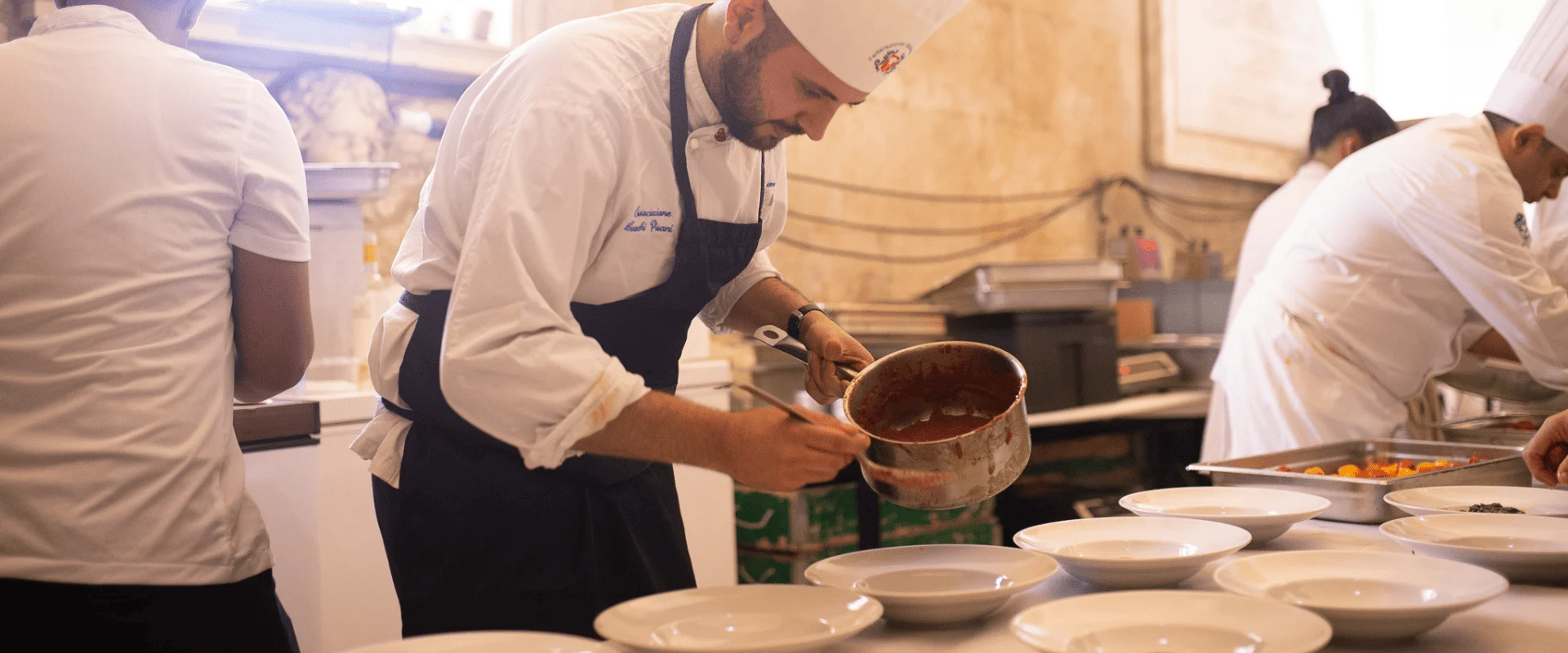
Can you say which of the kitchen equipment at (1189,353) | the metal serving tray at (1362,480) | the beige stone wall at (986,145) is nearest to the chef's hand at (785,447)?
the metal serving tray at (1362,480)

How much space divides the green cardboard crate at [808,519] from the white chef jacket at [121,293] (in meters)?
1.79

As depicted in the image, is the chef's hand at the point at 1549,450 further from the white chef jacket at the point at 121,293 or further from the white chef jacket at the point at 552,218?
the white chef jacket at the point at 121,293

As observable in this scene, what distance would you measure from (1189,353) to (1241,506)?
3.35 metres

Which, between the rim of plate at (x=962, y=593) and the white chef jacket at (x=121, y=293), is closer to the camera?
the rim of plate at (x=962, y=593)

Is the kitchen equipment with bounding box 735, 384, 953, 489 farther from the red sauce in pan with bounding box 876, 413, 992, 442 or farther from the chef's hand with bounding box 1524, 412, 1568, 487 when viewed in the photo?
the chef's hand with bounding box 1524, 412, 1568, 487

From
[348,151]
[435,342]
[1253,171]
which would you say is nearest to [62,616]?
[435,342]

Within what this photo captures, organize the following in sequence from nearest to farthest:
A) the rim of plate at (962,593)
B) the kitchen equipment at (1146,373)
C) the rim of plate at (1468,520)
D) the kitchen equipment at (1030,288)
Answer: the rim of plate at (962,593), the rim of plate at (1468,520), the kitchen equipment at (1030,288), the kitchen equipment at (1146,373)

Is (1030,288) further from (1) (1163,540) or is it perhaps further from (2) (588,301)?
(2) (588,301)

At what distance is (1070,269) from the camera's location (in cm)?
383

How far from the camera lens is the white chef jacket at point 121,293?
145 cm

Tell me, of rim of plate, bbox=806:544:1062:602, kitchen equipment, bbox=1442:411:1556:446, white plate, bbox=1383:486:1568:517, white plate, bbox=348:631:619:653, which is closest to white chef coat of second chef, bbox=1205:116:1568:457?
kitchen equipment, bbox=1442:411:1556:446

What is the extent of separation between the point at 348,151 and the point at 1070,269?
2370mm

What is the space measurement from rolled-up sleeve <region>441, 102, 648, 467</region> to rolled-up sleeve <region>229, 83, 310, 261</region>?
574 mm

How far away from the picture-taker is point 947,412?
1.43m
